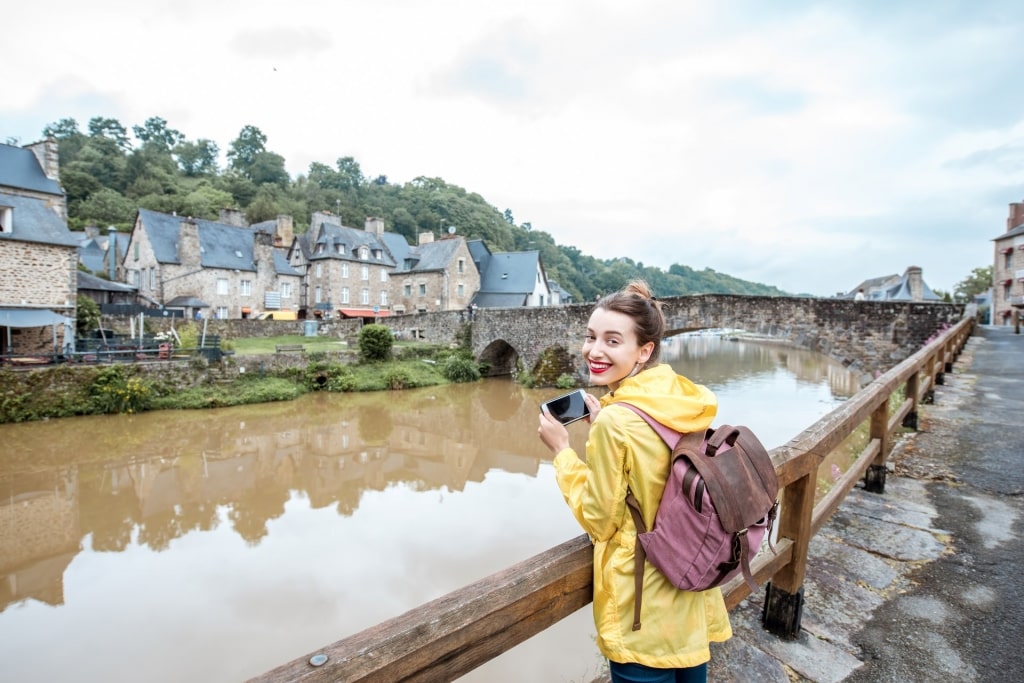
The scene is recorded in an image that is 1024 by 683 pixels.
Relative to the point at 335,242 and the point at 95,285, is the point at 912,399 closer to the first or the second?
the point at 95,285

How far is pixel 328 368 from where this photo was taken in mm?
17266

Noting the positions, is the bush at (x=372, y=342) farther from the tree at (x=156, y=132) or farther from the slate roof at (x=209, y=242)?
the tree at (x=156, y=132)

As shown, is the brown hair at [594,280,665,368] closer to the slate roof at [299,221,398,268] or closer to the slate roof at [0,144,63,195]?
the slate roof at [0,144,63,195]

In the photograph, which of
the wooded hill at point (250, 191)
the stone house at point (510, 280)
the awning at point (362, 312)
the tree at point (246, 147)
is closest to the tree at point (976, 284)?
the wooded hill at point (250, 191)

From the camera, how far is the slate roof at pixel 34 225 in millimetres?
14484

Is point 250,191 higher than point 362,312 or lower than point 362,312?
higher

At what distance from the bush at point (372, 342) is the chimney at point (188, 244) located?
1071cm

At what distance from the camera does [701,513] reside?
3.36 ft

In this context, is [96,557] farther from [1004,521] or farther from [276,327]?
[276,327]

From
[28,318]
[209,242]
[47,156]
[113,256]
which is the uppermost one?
[47,156]

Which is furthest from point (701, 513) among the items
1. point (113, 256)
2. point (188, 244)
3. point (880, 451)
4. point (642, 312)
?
point (113, 256)

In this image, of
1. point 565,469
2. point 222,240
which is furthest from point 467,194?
point 565,469

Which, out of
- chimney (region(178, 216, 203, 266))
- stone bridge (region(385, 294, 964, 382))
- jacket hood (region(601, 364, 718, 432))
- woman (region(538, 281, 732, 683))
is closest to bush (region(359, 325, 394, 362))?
stone bridge (region(385, 294, 964, 382))

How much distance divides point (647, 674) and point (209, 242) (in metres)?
28.2
